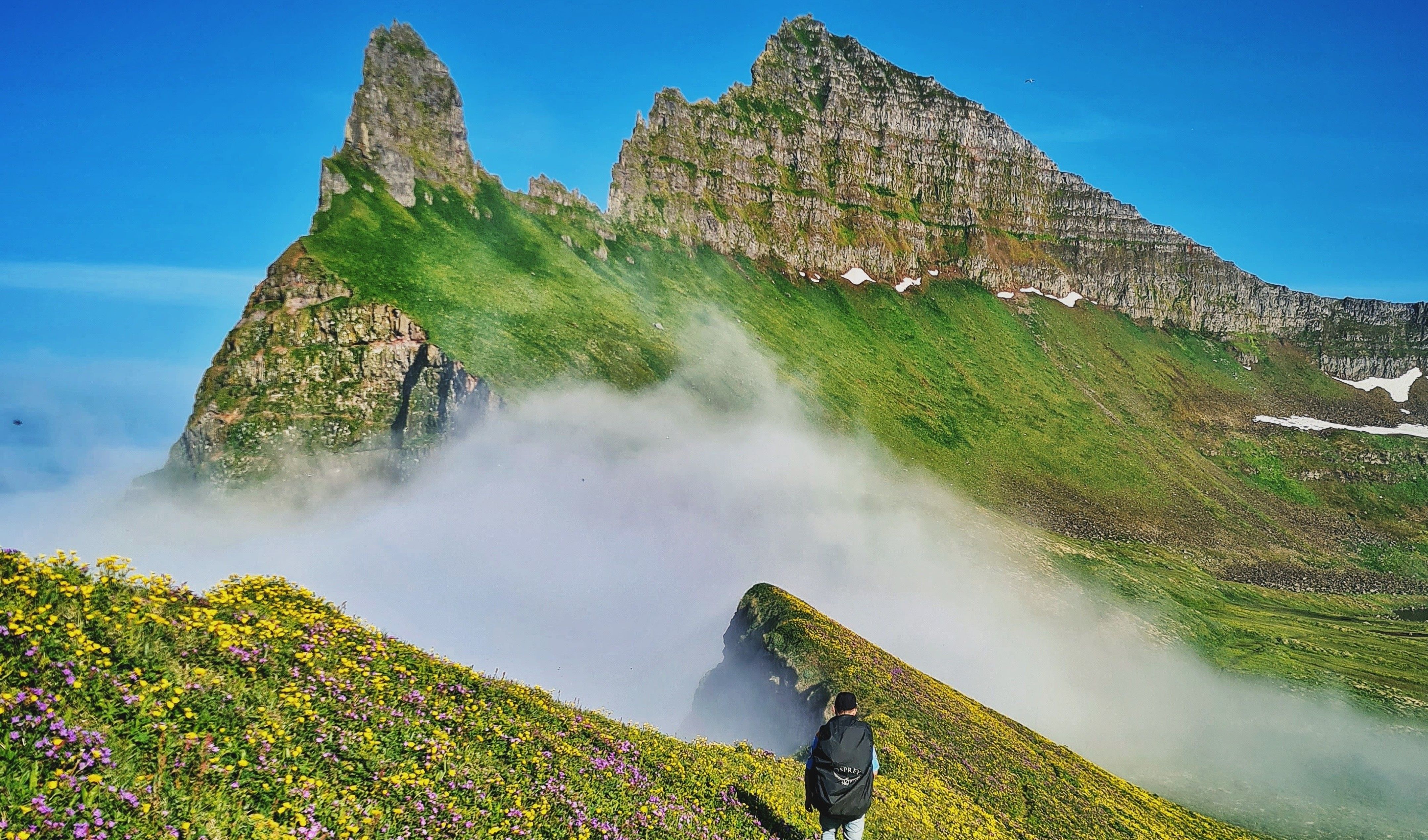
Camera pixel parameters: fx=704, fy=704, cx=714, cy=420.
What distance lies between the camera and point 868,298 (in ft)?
635

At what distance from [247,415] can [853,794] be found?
79.1m

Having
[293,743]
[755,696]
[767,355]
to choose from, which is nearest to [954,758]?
[755,696]

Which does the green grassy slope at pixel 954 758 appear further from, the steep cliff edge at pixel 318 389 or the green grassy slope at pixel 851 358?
the green grassy slope at pixel 851 358

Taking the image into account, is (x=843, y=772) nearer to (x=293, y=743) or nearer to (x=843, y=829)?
(x=843, y=829)

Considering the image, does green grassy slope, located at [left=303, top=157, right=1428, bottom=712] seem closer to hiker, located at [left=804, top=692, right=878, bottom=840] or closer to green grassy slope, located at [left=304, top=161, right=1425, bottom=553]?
green grassy slope, located at [left=304, top=161, right=1425, bottom=553]

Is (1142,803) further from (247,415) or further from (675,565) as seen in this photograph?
(247,415)

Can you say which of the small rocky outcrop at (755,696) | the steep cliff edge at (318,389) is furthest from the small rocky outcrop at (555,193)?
the small rocky outcrop at (755,696)

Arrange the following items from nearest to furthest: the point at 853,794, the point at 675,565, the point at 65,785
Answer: the point at 65,785 → the point at 853,794 → the point at 675,565

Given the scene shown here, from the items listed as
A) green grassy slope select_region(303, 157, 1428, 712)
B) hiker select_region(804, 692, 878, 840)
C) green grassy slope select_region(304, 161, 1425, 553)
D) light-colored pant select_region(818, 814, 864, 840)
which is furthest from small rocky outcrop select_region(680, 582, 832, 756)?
green grassy slope select_region(303, 157, 1428, 712)

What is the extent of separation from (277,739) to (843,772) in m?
10.3

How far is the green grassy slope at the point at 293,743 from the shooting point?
9938mm

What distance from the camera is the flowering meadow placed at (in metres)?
9.86

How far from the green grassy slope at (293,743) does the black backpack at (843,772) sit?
4150 millimetres

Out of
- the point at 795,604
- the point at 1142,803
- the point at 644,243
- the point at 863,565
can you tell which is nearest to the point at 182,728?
the point at 795,604
